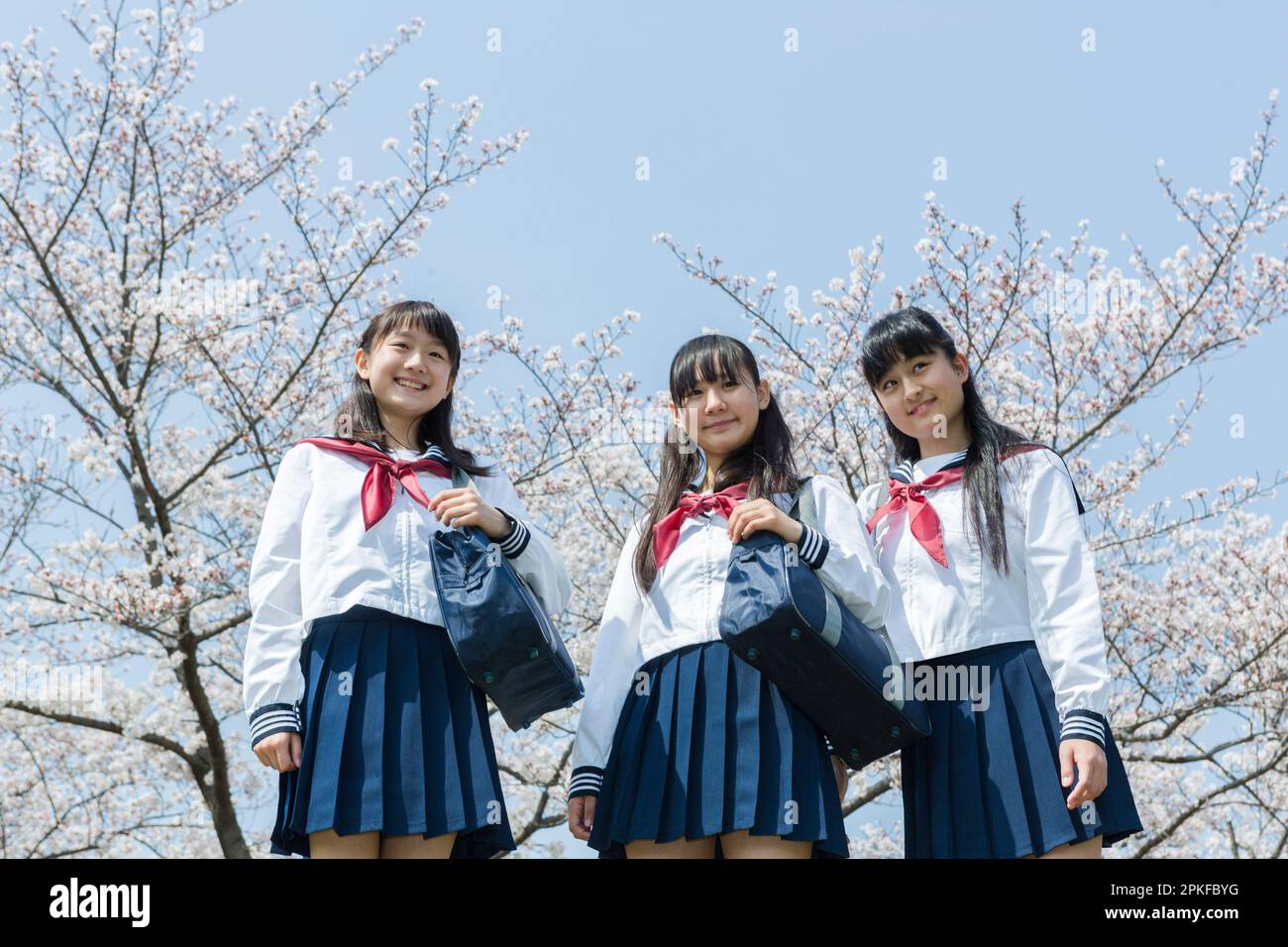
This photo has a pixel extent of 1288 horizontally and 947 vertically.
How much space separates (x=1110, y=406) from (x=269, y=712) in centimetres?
607

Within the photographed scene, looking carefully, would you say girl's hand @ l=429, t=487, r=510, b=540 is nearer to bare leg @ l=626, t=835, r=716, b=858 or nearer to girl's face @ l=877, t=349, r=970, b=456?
bare leg @ l=626, t=835, r=716, b=858

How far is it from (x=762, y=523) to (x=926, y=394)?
0.74m

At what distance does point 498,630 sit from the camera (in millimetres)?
2621

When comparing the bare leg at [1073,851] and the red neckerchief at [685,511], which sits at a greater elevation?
the red neckerchief at [685,511]

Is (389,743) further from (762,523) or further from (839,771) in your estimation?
(839,771)

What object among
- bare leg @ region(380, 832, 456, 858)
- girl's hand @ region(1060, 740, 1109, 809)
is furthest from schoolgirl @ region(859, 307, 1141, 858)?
bare leg @ region(380, 832, 456, 858)

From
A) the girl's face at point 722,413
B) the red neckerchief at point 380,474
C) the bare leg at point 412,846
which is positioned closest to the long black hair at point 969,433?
the girl's face at point 722,413

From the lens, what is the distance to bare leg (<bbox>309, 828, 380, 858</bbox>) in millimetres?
2549

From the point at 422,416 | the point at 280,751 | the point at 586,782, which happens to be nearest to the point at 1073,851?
the point at 586,782

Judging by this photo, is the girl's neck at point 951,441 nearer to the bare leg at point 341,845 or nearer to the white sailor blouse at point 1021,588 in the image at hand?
the white sailor blouse at point 1021,588

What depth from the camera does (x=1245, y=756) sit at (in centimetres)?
859

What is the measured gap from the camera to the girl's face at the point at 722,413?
3035mm

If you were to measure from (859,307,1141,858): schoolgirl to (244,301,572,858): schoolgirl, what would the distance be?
0.96 m

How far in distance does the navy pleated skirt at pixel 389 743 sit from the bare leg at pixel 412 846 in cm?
3
